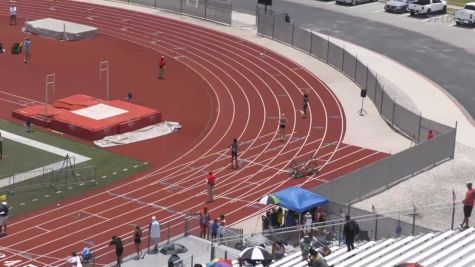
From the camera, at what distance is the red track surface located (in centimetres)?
3566

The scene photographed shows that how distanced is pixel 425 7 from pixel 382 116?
24.5 metres

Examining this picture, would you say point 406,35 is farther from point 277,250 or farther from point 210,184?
point 277,250

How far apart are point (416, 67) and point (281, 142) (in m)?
16.3

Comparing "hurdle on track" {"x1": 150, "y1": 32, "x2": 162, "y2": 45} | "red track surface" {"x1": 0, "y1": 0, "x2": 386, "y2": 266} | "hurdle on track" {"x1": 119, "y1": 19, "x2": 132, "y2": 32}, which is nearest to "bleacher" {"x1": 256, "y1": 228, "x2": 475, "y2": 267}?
"red track surface" {"x1": 0, "y1": 0, "x2": 386, "y2": 266}

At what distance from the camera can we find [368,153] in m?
44.2

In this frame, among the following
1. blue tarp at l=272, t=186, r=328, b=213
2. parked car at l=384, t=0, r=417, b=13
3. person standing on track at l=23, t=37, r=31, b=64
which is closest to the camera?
blue tarp at l=272, t=186, r=328, b=213

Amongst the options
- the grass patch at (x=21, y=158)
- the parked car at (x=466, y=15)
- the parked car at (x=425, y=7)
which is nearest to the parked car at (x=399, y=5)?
the parked car at (x=425, y=7)

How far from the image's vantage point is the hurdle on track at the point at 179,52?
60219 millimetres

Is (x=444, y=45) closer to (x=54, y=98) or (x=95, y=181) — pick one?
(x=54, y=98)

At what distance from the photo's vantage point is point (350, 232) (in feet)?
96.0

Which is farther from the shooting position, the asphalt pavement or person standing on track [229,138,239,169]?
the asphalt pavement

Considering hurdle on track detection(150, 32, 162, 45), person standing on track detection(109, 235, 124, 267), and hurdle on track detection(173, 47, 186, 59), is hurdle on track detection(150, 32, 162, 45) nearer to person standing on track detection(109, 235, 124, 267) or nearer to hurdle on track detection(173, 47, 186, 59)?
hurdle on track detection(173, 47, 186, 59)

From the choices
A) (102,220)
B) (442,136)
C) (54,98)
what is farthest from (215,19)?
(102,220)

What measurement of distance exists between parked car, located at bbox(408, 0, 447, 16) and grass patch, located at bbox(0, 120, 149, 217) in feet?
110
